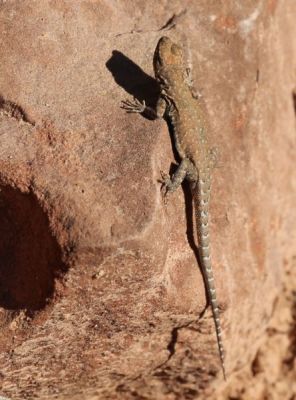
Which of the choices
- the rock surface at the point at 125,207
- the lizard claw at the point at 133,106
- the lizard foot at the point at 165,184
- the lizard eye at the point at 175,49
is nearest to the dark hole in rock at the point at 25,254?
the rock surface at the point at 125,207

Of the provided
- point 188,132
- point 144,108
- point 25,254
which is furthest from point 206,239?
point 25,254

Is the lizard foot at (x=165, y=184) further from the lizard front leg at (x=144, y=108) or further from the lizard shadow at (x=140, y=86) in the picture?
the lizard front leg at (x=144, y=108)

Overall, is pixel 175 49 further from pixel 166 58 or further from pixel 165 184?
pixel 165 184

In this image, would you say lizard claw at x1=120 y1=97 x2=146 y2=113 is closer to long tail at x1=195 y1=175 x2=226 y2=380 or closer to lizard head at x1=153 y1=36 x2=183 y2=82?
lizard head at x1=153 y1=36 x2=183 y2=82

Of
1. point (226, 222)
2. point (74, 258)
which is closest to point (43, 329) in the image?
point (74, 258)

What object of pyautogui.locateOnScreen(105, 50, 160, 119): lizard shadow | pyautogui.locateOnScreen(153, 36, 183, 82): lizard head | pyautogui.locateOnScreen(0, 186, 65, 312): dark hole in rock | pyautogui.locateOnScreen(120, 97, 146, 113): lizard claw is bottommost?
pyautogui.locateOnScreen(0, 186, 65, 312): dark hole in rock

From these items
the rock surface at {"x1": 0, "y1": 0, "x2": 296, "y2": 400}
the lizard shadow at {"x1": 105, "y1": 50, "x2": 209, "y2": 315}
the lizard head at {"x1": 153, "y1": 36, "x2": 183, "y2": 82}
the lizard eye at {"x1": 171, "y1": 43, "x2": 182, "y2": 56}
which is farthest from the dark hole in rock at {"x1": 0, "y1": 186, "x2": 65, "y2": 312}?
the lizard eye at {"x1": 171, "y1": 43, "x2": 182, "y2": 56}
